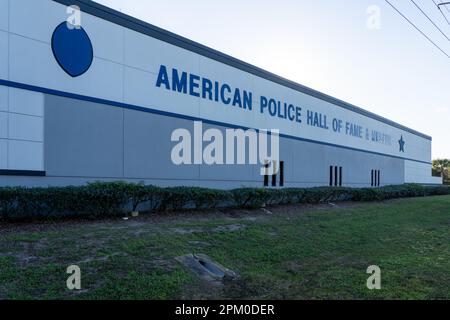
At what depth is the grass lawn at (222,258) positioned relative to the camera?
628cm

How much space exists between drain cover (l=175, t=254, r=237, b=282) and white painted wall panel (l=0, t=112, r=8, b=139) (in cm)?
559

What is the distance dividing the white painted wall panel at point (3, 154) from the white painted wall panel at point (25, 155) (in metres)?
0.08

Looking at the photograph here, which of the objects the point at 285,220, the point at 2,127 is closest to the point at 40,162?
the point at 2,127

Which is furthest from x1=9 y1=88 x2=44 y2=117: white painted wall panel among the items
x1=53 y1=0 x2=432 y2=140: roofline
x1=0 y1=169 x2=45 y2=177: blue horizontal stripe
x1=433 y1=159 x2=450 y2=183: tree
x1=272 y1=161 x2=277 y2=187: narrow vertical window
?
x1=433 y1=159 x2=450 y2=183: tree

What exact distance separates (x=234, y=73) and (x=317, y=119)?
8288 mm

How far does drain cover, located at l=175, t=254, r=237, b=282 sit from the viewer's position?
721 centimetres

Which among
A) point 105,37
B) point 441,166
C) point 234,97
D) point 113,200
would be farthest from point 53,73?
point 441,166

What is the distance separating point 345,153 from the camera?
28.0m

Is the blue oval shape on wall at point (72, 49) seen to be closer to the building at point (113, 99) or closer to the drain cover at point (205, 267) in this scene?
the building at point (113, 99)

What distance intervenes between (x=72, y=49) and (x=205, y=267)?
7.64 m

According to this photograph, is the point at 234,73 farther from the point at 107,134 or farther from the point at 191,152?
the point at 107,134

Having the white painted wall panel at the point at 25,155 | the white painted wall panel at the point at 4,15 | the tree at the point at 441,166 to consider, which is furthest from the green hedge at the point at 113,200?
the tree at the point at 441,166

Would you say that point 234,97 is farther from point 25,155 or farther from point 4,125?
point 4,125

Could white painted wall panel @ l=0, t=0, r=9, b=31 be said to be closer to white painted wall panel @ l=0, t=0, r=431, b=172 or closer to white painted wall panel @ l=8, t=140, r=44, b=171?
white painted wall panel @ l=0, t=0, r=431, b=172
